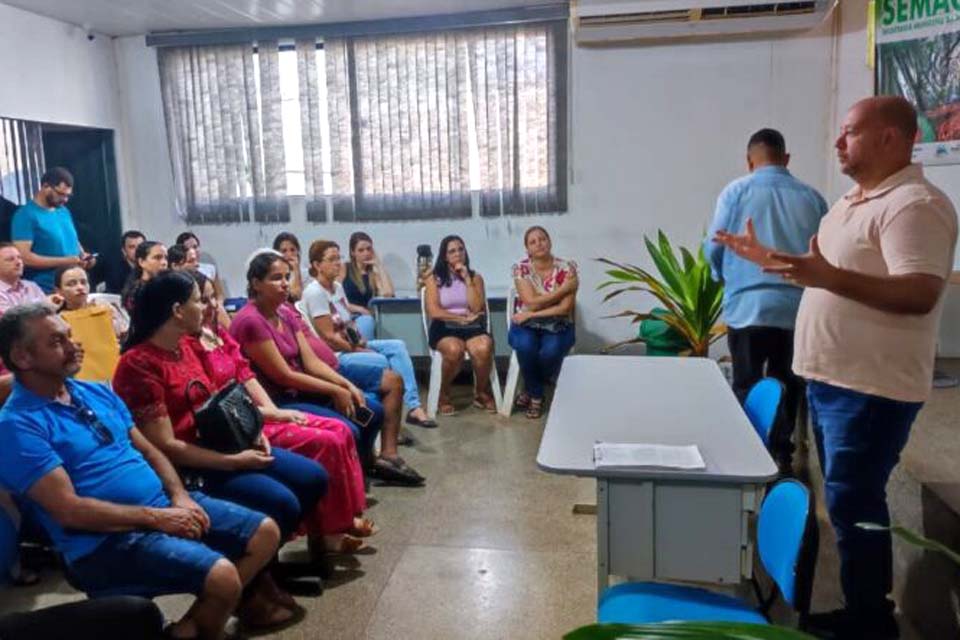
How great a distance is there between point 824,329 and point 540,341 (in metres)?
2.69

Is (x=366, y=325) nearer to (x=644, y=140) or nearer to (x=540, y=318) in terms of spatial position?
(x=540, y=318)

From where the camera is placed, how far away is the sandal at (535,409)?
14.3ft


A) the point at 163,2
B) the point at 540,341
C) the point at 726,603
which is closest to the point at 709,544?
the point at 726,603

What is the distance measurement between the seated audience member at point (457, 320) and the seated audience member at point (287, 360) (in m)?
1.14

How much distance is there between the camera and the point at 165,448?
2.14m

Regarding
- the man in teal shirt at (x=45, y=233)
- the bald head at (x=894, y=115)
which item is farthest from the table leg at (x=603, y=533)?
the man in teal shirt at (x=45, y=233)

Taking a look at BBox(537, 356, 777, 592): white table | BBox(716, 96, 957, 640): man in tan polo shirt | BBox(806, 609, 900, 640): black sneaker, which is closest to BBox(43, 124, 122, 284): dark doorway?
BBox(537, 356, 777, 592): white table

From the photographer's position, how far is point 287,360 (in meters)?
3.02

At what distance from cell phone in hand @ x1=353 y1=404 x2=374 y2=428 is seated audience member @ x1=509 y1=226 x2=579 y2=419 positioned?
1.46m

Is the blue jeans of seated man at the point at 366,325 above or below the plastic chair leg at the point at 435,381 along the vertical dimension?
above

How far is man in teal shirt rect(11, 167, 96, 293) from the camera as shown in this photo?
430 centimetres

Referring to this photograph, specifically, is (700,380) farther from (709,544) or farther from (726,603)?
(726,603)

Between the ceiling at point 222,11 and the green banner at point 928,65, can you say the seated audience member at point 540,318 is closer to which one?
the ceiling at point 222,11

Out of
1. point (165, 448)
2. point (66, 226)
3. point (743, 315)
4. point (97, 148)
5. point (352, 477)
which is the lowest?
point (352, 477)
